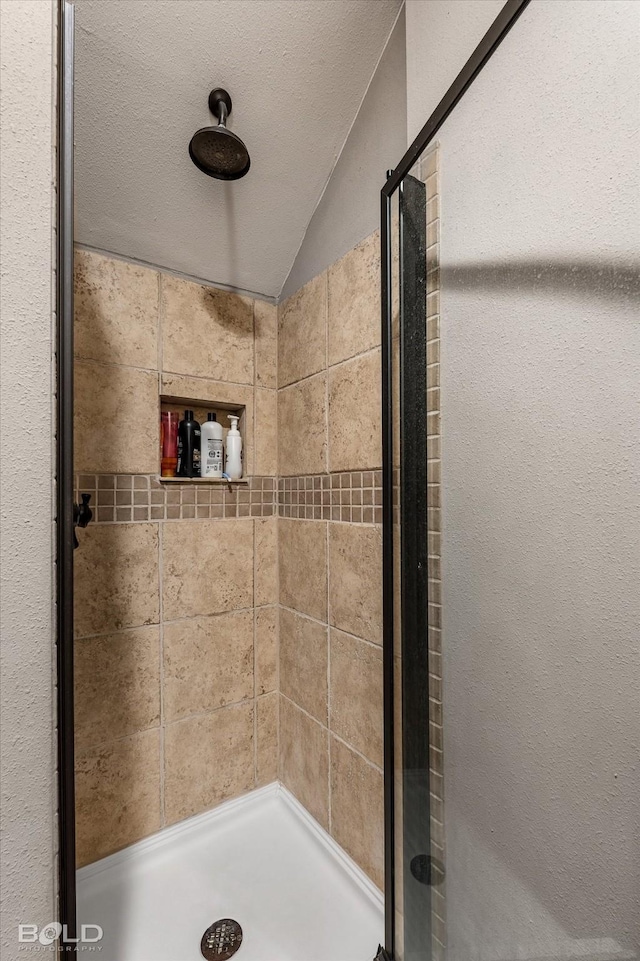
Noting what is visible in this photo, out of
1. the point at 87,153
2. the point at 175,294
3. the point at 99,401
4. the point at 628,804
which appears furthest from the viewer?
the point at 175,294

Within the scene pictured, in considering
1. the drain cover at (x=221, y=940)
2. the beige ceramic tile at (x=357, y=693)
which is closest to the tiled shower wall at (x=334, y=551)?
the beige ceramic tile at (x=357, y=693)

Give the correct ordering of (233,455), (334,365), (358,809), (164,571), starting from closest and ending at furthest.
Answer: (358,809)
(334,365)
(164,571)
(233,455)

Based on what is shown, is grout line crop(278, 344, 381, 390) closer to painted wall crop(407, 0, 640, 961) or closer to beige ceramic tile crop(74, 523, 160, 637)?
painted wall crop(407, 0, 640, 961)

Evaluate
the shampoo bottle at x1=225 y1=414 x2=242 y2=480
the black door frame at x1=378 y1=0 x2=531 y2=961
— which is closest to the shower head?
the black door frame at x1=378 y1=0 x2=531 y2=961

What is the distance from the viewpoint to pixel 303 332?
1.48 metres

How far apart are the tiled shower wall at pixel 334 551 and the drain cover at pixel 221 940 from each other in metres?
0.34

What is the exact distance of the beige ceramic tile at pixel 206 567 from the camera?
56.2 inches

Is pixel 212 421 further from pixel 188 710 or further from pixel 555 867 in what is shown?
pixel 555 867

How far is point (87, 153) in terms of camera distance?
1.13 m

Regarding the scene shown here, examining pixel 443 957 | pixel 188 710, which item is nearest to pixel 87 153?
pixel 188 710

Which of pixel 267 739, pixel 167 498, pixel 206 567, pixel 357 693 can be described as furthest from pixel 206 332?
pixel 267 739

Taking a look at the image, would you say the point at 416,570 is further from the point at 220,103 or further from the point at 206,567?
the point at 220,103

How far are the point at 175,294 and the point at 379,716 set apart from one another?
4.66 feet

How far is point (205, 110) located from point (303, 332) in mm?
621
